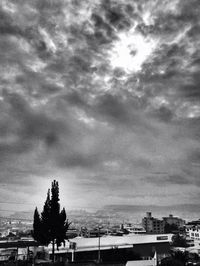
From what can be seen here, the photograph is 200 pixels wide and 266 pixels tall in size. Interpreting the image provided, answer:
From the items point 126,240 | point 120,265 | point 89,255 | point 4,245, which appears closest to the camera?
point 120,265

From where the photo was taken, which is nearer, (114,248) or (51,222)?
(51,222)

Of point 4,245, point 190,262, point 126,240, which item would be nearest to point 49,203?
point 4,245

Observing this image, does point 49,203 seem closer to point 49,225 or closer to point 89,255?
point 49,225

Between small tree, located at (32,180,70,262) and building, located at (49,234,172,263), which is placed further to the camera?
building, located at (49,234,172,263)

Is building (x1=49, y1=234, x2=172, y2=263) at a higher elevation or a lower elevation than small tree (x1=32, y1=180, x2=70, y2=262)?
lower

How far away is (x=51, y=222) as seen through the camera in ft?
132

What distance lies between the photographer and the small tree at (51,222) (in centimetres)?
4041

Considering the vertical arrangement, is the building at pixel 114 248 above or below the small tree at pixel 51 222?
below

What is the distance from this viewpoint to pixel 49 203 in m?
41.0

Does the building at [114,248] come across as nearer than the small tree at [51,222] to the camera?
No

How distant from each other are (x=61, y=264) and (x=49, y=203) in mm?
8032

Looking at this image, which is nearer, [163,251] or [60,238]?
[60,238]

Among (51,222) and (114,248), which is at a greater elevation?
(51,222)

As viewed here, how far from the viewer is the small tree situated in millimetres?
40406
